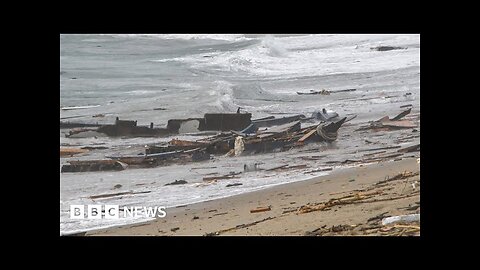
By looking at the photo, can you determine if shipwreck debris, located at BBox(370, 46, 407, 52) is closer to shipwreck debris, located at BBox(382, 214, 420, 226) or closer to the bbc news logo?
shipwreck debris, located at BBox(382, 214, 420, 226)

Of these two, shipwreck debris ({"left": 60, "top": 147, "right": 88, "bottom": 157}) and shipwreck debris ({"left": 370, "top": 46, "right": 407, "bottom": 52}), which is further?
shipwreck debris ({"left": 370, "top": 46, "right": 407, "bottom": 52})

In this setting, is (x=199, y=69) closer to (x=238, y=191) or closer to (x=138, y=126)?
(x=138, y=126)

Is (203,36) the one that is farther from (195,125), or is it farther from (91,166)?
(91,166)

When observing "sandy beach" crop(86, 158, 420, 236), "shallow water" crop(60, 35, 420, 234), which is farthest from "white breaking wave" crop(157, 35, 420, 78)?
"sandy beach" crop(86, 158, 420, 236)

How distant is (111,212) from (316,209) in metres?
1.67

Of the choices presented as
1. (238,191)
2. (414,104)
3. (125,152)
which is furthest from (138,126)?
(414,104)

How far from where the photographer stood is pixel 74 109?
217 inches

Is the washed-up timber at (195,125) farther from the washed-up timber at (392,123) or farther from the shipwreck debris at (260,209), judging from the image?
the washed-up timber at (392,123)

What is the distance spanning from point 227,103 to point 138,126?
757 millimetres

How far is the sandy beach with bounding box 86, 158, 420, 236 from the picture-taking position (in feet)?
17.9

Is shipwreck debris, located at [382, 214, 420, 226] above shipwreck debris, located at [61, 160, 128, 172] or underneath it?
underneath

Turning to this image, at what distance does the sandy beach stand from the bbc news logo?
81mm

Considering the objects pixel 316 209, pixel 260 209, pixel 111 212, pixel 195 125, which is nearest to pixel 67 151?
pixel 111 212

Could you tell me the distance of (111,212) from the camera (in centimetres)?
554
